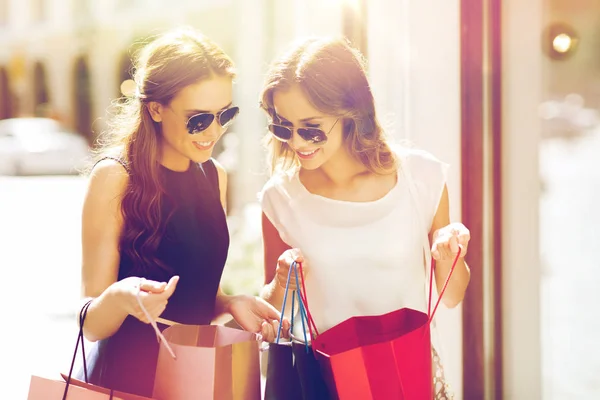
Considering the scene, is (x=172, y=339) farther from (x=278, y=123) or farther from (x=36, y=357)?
(x=36, y=357)

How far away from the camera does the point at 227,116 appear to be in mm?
1729

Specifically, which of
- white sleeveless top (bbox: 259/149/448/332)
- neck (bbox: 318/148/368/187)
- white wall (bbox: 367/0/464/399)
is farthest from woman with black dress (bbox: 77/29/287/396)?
white wall (bbox: 367/0/464/399)


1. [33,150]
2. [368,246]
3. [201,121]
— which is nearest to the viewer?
[201,121]

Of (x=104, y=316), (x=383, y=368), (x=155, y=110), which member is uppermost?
(x=155, y=110)

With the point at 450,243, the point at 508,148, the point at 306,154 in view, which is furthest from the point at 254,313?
the point at 508,148

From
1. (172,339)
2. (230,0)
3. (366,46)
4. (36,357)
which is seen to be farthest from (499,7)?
(36,357)

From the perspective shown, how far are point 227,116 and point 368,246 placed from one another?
0.56 metres

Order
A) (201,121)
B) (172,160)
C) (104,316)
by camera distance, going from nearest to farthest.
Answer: (104,316) → (201,121) → (172,160)

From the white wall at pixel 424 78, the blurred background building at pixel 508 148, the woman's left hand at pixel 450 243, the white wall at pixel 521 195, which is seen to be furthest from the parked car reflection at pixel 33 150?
the woman's left hand at pixel 450 243

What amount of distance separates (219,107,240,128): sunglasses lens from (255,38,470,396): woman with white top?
0.35 feet

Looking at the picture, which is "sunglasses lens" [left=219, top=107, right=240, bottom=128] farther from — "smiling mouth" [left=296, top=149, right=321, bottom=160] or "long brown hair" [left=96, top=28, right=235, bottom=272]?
"smiling mouth" [left=296, top=149, right=321, bottom=160]

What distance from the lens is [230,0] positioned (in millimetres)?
4637

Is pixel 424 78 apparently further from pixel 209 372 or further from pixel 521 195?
pixel 209 372

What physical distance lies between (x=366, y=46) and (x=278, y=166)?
0.76 meters
